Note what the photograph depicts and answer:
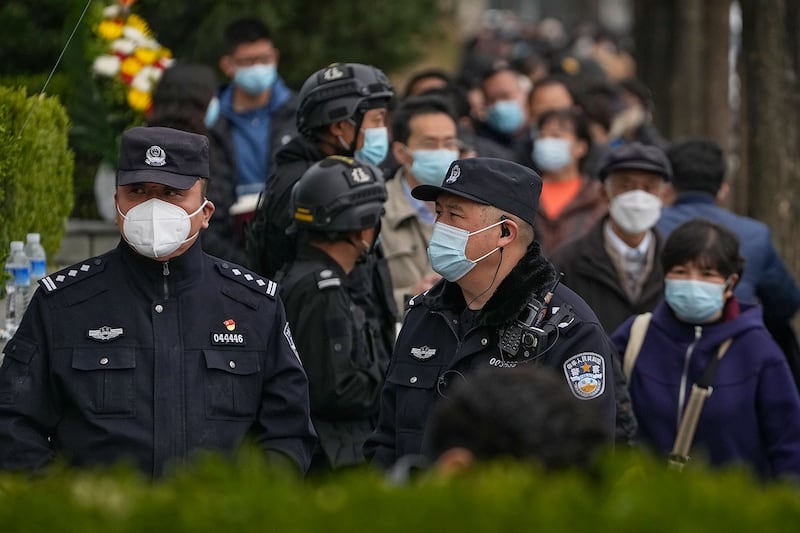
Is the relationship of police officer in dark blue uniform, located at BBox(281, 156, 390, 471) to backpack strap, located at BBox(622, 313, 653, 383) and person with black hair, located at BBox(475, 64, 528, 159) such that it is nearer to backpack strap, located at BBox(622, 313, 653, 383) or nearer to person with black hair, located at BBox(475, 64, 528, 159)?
backpack strap, located at BBox(622, 313, 653, 383)

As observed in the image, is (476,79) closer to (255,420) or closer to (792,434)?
(792,434)

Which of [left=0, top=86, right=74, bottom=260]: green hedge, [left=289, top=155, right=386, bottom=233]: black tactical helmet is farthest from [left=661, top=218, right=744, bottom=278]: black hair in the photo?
[left=0, top=86, right=74, bottom=260]: green hedge

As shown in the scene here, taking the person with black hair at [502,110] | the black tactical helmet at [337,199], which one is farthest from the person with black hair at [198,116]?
the person with black hair at [502,110]

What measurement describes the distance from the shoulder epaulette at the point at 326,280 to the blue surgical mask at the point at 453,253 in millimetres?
894

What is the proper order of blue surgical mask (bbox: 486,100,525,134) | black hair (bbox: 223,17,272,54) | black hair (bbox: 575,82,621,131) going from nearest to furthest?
black hair (bbox: 223,17,272,54) < black hair (bbox: 575,82,621,131) < blue surgical mask (bbox: 486,100,525,134)

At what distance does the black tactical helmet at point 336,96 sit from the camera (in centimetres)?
708

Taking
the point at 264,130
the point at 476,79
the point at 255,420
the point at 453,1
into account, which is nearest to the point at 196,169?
the point at 255,420

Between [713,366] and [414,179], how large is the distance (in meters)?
2.19

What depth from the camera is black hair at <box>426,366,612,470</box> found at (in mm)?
3229

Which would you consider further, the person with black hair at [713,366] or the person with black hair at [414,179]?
the person with black hair at [414,179]

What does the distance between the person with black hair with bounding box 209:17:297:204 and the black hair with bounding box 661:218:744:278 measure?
3018mm

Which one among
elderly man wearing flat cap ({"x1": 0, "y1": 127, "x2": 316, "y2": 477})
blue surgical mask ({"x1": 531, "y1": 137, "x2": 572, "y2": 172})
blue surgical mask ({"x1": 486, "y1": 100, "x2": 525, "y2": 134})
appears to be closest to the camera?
elderly man wearing flat cap ({"x1": 0, "y1": 127, "x2": 316, "y2": 477})

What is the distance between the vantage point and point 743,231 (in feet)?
27.5

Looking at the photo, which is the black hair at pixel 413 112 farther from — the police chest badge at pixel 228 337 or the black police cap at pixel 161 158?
the police chest badge at pixel 228 337
